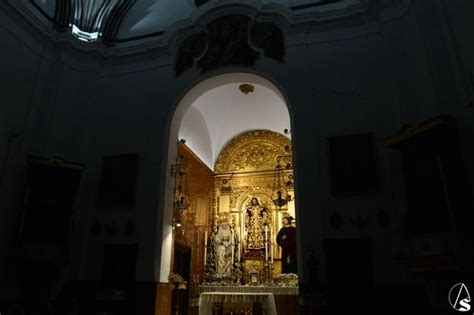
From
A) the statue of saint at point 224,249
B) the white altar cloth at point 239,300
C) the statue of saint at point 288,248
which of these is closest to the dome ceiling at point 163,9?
the statue of saint at point 288,248

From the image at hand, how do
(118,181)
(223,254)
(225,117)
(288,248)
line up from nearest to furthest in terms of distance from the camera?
(118,181)
(288,248)
(223,254)
(225,117)

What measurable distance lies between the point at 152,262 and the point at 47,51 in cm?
533

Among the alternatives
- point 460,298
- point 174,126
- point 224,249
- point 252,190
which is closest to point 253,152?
point 252,190

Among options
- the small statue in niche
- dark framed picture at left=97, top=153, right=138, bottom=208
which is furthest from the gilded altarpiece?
dark framed picture at left=97, top=153, right=138, bottom=208

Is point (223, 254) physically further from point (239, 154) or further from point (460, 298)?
point (460, 298)

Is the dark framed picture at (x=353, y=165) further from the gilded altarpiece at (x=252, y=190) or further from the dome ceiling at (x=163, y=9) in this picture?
the gilded altarpiece at (x=252, y=190)

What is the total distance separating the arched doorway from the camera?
11.2 metres

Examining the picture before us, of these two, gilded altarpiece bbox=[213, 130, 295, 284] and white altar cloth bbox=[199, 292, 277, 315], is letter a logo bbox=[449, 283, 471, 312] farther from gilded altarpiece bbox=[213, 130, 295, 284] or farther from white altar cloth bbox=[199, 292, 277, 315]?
gilded altarpiece bbox=[213, 130, 295, 284]

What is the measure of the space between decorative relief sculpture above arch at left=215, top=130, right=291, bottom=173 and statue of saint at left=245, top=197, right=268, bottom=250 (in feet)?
4.12

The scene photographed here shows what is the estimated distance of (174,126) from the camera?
319 inches

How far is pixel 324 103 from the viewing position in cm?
707

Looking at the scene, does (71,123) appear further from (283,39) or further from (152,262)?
(283,39)

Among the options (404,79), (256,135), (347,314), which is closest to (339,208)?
(347,314)

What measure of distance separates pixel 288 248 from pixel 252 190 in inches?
107
